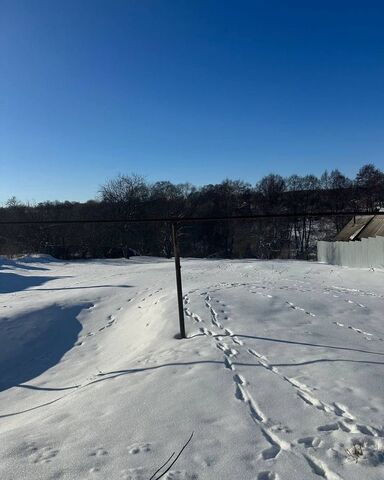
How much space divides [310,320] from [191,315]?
2757mm

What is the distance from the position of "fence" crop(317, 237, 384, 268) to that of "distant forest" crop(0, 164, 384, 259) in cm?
1864

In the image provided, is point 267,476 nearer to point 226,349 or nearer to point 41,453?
point 41,453

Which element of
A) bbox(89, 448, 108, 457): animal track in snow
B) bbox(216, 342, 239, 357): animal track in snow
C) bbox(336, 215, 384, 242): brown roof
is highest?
bbox(336, 215, 384, 242): brown roof

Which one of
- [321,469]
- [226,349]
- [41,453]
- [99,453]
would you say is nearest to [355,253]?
[226,349]

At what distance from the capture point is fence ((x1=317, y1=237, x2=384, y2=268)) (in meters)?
25.5

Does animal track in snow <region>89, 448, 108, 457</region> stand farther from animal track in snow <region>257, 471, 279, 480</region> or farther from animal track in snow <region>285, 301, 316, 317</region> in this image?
animal track in snow <region>285, 301, 316, 317</region>

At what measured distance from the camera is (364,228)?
3269 centimetres

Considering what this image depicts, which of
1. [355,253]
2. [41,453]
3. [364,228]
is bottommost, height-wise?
[41,453]

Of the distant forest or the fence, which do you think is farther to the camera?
the distant forest

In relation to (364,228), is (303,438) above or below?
below

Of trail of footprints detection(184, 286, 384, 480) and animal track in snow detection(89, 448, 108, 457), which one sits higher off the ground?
trail of footprints detection(184, 286, 384, 480)

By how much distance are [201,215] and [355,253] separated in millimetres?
36196

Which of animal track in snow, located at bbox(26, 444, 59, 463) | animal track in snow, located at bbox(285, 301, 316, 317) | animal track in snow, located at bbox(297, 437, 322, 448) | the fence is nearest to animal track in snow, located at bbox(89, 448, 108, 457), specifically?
animal track in snow, located at bbox(26, 444, 59, 463)

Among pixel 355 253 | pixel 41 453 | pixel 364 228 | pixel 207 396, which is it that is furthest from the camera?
pixel 364 228
